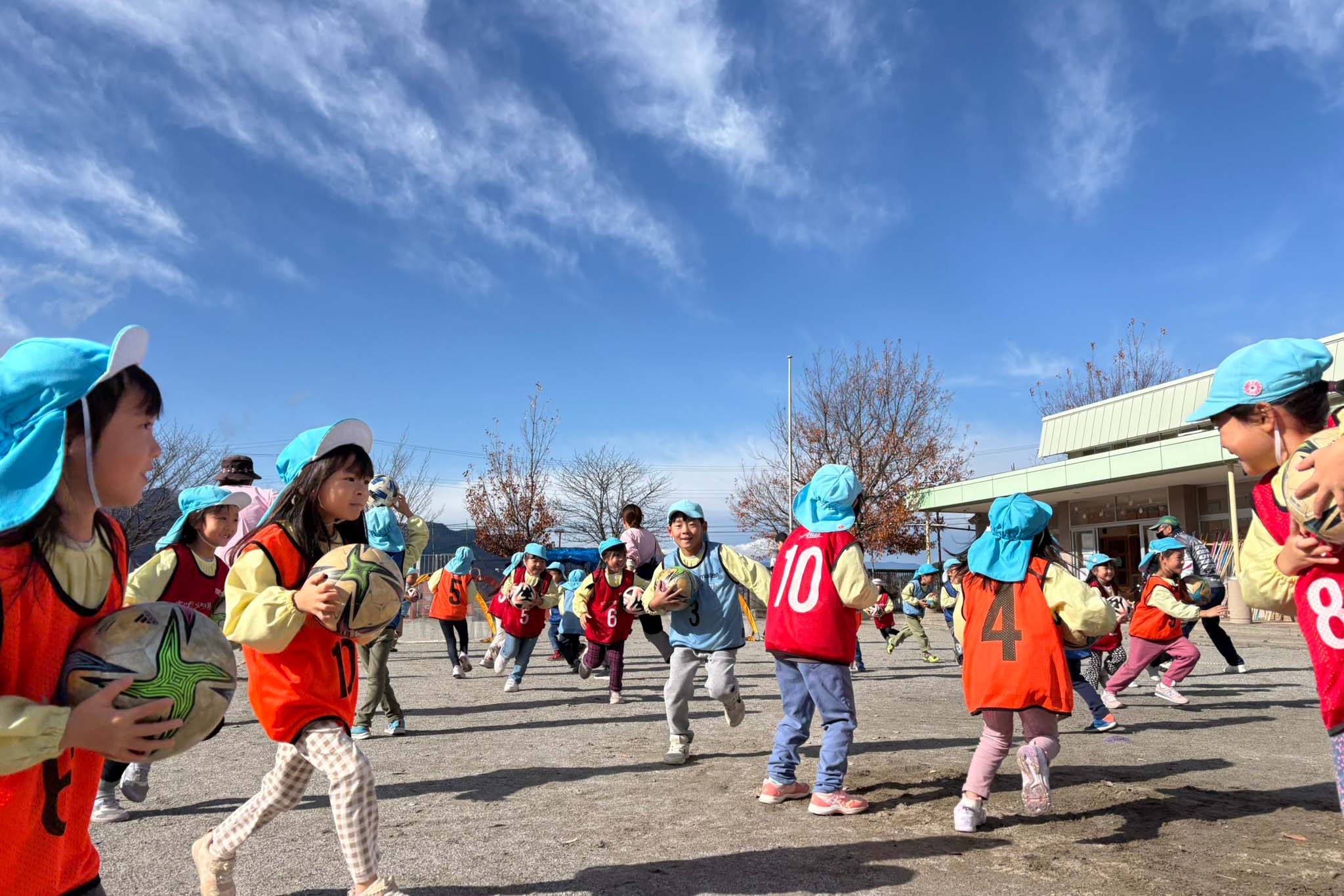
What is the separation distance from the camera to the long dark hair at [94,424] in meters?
1.90

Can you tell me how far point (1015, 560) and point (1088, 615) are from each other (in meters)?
0.47

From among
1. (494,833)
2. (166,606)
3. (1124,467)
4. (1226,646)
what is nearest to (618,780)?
(494,833)

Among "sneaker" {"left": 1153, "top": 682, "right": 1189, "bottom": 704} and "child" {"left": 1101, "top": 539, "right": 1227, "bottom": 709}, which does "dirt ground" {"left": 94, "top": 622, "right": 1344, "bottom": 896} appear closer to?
"sneaker" {"left": 1153, "top": 682, "right": 1189, "bottom": 704}

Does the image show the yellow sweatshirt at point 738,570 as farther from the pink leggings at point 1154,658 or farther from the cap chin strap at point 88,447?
the cap chin strap at point 88,447

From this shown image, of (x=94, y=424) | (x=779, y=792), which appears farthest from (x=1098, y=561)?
(x=94, y=424)

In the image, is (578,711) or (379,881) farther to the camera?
(578,711)

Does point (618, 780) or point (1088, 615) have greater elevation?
point (1088, 615)

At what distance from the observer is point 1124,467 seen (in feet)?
81.0

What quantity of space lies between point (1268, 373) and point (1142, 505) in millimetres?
27979

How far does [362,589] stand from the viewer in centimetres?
325

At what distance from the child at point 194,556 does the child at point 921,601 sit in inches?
438

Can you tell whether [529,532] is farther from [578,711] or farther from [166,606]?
[166,606]

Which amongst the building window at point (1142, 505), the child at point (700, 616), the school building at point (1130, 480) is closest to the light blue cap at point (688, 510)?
the child at point (700, 616)

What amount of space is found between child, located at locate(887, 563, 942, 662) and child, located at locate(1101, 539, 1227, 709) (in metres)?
5.43
